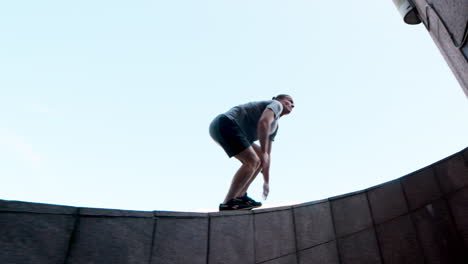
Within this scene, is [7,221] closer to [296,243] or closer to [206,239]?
[206,239]

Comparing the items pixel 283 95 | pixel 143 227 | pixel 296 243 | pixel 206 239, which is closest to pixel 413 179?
pixel 296 243

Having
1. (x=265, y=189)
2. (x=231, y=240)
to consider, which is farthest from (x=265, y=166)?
(x=231, y=240)

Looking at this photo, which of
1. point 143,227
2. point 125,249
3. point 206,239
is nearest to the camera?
point 125,249

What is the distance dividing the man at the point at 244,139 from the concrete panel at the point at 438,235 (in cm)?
198

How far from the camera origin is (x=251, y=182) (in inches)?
144

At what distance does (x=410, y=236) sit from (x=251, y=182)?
209 centimetres

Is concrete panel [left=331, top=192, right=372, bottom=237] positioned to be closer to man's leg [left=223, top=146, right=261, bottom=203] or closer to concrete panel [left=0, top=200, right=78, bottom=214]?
man's leg [left=223, top=146, right=261, bottom=203]

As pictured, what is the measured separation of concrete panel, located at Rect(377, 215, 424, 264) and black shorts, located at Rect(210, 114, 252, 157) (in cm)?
209

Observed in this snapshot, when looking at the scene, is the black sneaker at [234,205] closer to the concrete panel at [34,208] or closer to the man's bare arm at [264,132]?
the man's bare arm at [264,132]

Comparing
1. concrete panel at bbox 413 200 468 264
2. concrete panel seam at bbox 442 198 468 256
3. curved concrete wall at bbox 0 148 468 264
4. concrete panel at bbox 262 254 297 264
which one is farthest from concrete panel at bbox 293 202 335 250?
concrete panel seam at bbox 442 198 468 256

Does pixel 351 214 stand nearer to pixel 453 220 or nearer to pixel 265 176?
pixel 453 220

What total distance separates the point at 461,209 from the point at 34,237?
4435mm

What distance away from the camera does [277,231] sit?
303cm

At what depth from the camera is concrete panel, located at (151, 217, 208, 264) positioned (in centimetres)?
Answer: 226
